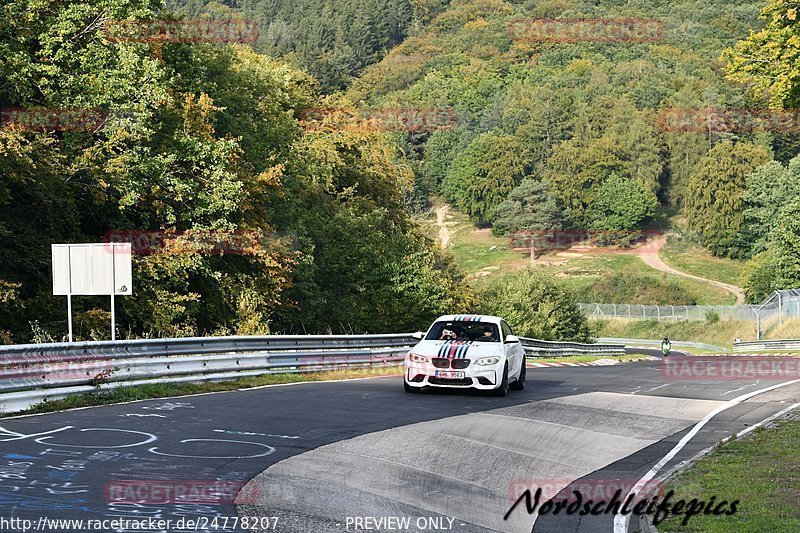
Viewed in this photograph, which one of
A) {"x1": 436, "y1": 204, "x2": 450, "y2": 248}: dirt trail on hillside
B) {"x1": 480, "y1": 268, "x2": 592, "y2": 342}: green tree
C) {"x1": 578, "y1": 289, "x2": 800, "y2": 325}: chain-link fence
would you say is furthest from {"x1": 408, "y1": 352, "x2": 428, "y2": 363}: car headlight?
{"x1": 436, "y1": 204, "x2": 450, "y2": 248}: dirt trail on hillside

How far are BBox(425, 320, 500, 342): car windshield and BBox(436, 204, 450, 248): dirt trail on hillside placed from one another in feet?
429

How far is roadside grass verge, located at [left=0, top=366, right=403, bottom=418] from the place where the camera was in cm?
1544

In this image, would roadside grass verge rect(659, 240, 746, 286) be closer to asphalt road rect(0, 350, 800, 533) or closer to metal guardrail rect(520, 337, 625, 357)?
metal guardrail rect(520, 337, 625, 357)

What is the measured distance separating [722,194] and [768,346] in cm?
7563

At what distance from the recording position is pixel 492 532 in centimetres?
846

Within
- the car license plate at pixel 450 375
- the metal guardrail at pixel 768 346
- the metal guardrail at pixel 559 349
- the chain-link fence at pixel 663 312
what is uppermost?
the car license plate at pixel 450 375

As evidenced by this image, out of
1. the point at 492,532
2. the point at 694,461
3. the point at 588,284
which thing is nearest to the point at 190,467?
the point at 492,532

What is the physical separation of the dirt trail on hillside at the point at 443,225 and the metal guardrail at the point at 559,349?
91.8 metres

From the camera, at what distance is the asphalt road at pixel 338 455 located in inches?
333

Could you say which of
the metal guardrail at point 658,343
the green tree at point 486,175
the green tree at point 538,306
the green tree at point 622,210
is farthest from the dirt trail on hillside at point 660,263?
the green tree at point 538,306

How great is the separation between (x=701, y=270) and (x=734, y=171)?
53.7ft

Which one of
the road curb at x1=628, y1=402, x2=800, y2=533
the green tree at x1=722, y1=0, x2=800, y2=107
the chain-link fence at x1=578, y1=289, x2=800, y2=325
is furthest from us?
the chain-link fence at x1=578, y1=289, x2=800, y2=325

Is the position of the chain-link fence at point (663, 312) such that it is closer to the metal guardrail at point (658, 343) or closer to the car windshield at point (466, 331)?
the metal guardrail at point (658, 343)

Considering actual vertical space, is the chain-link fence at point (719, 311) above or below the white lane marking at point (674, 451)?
below
